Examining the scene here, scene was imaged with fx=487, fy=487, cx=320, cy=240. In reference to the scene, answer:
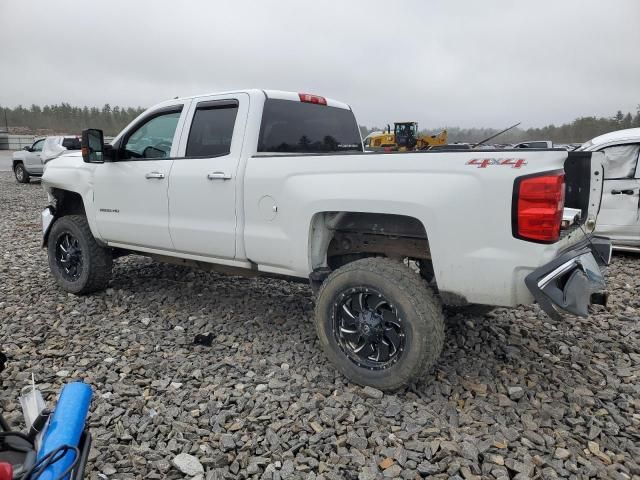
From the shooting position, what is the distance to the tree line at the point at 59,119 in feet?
211

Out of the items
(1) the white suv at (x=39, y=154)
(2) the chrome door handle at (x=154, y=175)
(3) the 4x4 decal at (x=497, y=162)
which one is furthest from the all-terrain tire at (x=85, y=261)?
(1) the white suv at (x=39, y=154)

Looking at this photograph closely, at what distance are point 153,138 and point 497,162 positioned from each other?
3.21 meters

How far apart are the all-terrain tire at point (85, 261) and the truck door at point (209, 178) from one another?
1.24m

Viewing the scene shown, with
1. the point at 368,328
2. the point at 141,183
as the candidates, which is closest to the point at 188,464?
the point at 368,328

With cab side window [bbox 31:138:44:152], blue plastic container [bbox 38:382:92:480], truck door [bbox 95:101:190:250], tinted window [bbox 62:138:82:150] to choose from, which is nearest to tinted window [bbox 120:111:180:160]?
truck door [bbox 95:101:190:250]

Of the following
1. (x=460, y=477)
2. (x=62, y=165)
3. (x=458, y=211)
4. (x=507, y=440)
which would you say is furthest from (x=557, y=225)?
(x=62, y=165)

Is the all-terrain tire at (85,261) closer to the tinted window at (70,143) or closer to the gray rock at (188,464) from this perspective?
the gray rock at (188,464)

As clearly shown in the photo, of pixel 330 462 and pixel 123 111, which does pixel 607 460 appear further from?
pixel 123 111

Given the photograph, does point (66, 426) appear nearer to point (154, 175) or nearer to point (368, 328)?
point (368, 328)

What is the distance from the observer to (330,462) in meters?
2.53

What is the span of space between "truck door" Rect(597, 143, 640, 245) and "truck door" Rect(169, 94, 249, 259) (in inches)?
210

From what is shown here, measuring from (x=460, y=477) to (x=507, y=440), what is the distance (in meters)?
0.45

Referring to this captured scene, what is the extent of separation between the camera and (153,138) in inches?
179

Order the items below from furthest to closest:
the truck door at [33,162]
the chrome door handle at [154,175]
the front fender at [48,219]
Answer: the truck door at [33,162] < the front fender at [48,219] < the chrome door handle at [154,175]
